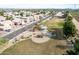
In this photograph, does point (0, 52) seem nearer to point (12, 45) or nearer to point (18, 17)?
point (12, 45)

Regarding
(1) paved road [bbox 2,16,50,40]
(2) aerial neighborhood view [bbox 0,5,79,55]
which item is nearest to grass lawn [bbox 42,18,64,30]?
(2) aerial neighborhood view [bbox 0,5,79,55]

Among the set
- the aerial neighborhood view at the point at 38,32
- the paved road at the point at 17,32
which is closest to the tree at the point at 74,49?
the aerial neighborhood view at the point at 38,32

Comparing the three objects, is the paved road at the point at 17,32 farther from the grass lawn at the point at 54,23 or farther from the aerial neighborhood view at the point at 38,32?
the grass lawn at the point at 54,23

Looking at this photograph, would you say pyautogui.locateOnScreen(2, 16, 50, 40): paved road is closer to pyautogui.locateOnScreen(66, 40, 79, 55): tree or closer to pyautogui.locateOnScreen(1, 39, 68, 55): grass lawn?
pyautogui.locateOnScreen(1, 39, 68, 55): grass lawn

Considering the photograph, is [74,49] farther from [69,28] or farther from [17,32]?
[17,32]

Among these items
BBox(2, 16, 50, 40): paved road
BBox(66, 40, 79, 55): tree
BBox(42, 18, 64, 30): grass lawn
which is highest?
BBox(42, 18, 64, 30): grass lawn

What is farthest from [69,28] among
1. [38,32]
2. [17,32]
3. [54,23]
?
[17,32]
